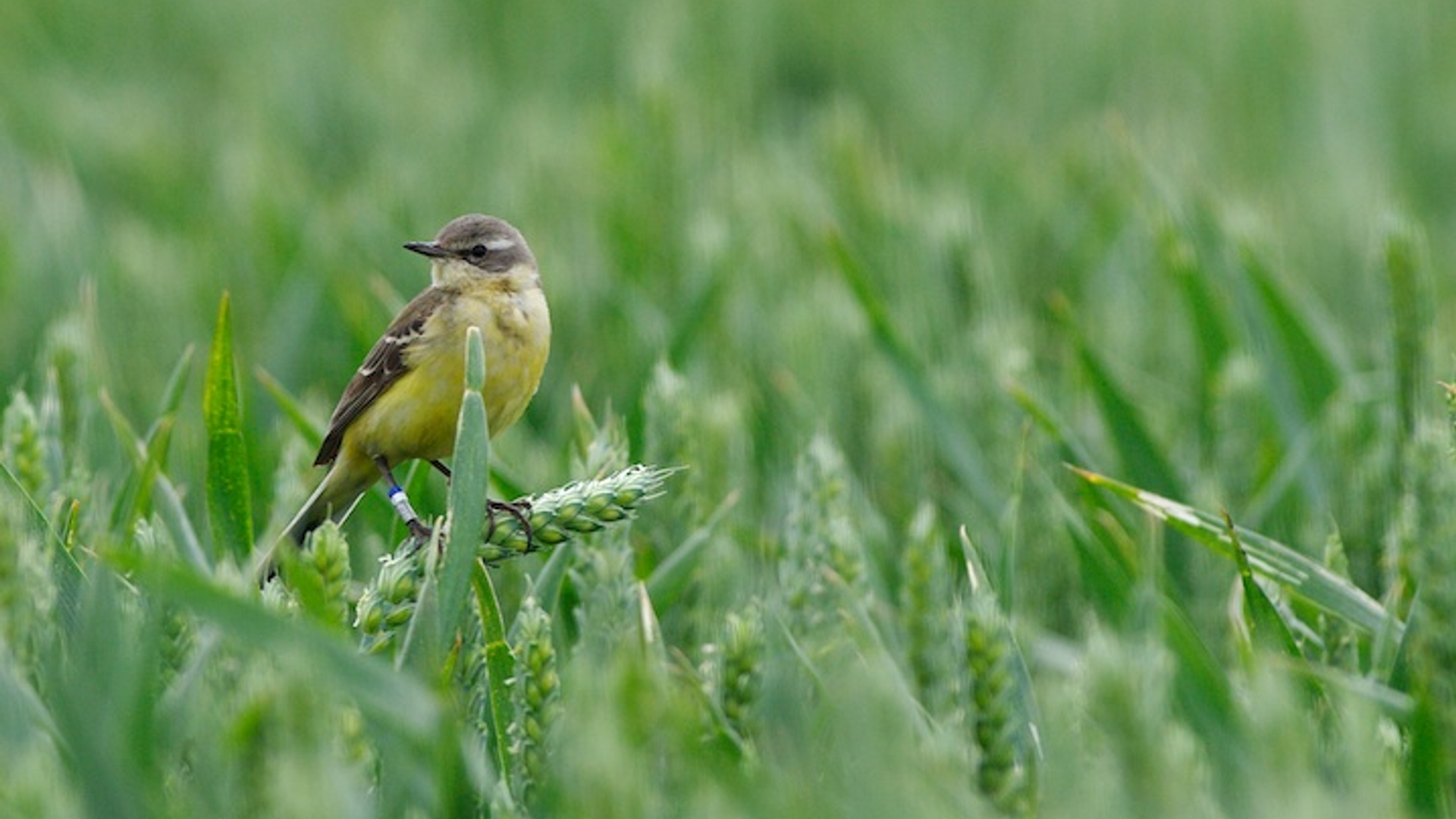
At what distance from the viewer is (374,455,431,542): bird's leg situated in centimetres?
222

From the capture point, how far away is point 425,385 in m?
2.61

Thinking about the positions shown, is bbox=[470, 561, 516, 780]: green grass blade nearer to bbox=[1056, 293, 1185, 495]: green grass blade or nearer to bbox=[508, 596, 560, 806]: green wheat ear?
bbox=[508, 596, 560, 806]: green wheat ear

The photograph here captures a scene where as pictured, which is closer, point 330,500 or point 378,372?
point 330,500

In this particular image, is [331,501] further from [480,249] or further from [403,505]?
[480,249]

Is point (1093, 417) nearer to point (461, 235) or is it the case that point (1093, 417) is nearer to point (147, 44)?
point (461, 235)

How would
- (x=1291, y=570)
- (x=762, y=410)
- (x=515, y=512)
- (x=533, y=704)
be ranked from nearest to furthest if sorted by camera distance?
1. (x=533, y=704)
2. (x=515, y=512)
3. (x=1291, y=570)
4. (x=762, y=410)

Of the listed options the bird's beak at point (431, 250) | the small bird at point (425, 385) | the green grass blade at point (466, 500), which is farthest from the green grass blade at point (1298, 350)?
the green grass blade at point (466, 500)

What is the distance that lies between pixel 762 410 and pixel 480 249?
49cm

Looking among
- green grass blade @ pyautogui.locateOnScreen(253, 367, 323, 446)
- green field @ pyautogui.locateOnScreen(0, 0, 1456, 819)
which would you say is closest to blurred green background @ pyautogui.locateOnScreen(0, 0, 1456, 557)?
green field @ pyautogui.locateOnScreen(0, 0, 1456, 819)

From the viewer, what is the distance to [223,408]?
2.13 m

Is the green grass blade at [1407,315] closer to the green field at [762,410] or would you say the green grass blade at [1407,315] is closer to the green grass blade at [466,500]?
the green field at [762,410]

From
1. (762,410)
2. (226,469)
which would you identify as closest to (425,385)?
(226,469)

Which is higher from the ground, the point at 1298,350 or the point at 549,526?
the point at 549,526

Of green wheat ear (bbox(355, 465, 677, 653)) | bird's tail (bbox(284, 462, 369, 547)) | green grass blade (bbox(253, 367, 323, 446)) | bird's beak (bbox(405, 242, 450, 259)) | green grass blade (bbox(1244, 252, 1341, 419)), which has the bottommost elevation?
green grass blade (bbox(1244, 252, 1341, 419))
